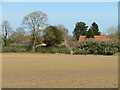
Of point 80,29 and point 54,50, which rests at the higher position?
point 80,29

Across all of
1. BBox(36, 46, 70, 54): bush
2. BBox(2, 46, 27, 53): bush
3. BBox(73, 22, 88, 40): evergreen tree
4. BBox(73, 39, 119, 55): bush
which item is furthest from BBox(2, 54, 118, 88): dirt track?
BBox(73, 22, 88, 40): evergreen tree

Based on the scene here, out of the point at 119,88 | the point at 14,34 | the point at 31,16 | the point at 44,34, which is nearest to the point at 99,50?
the point at 44,34

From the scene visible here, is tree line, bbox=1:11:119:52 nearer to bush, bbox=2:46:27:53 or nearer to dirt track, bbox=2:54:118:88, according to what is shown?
Result: bush, bbox=2:46:27:53

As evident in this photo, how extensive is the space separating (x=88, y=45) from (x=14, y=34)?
2020 centimetres

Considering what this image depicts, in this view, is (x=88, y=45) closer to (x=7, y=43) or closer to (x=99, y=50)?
(x=99, y=50)

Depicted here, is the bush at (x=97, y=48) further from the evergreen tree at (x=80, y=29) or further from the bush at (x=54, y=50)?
the evergreen tree at (x=80, y=29)

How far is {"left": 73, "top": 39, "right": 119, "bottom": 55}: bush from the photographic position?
5031cm

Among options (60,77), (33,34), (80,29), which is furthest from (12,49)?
(60,77)

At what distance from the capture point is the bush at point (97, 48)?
50.3 m

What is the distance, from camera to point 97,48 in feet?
167

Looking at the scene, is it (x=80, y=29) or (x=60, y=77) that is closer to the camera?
(x=60, y=77)

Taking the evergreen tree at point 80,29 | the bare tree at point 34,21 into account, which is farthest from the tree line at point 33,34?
the evergreen tree at point 80,29

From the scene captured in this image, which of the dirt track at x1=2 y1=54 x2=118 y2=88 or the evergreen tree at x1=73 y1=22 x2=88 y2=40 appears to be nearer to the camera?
the dirt track at x1=2 y1=54 x2=118 y2=88

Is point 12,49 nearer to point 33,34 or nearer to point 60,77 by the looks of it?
point 33,34
